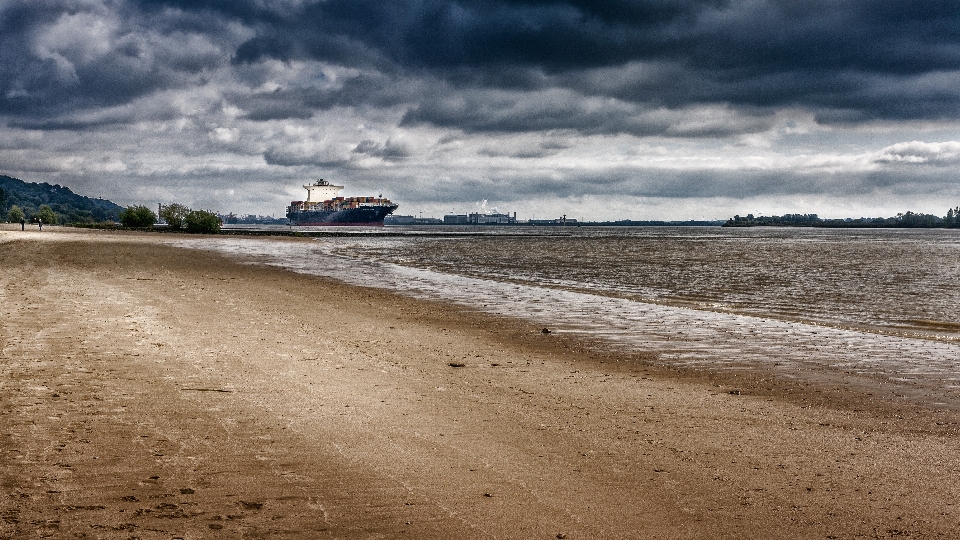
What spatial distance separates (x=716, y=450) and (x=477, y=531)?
9.86 ft

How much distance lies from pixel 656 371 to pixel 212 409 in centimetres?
669

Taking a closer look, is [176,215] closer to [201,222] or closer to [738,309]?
[201,222]

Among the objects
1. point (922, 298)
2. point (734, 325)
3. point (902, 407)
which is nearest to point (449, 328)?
point (734, 325)

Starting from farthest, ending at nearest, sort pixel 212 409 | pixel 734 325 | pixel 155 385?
pixel 734 325, pixel 155 385, pixel 212 409

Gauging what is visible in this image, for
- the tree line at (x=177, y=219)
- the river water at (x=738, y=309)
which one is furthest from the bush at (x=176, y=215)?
the river water at (x=738, y=309)

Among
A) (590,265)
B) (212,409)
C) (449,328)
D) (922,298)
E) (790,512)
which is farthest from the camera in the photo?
(590,265)

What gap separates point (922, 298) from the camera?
2367cm

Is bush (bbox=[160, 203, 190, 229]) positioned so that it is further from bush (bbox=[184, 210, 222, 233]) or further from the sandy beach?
the sandy beach

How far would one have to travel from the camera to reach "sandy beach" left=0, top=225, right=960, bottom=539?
16.0ft

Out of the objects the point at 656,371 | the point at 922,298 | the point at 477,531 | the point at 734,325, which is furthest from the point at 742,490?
the point at 922,298

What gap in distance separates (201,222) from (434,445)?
373 ft

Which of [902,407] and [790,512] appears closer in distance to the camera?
[790,512]

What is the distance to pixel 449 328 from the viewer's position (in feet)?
49.6

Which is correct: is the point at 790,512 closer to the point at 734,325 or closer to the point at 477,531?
the point at 477,531
